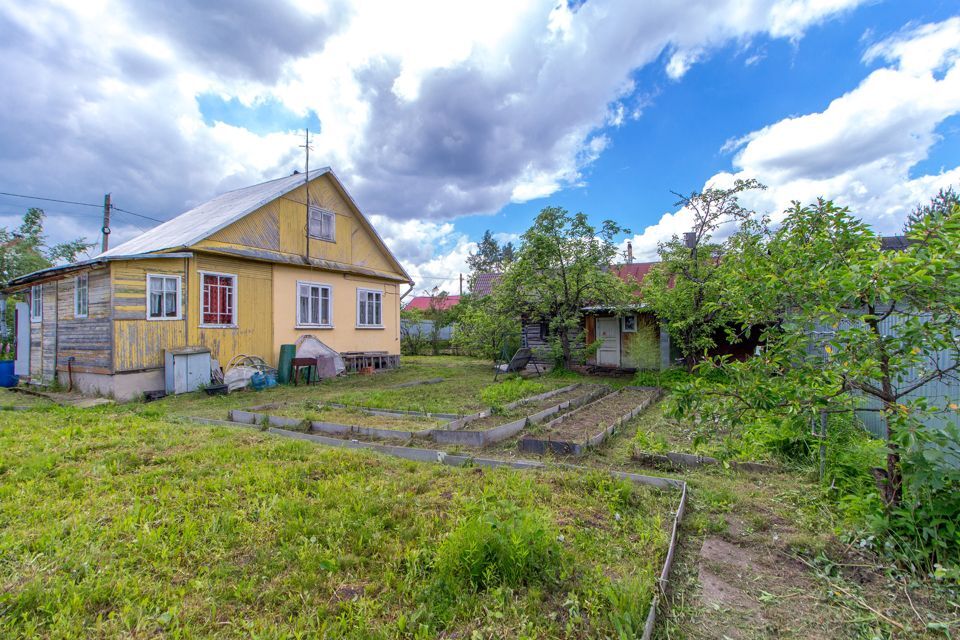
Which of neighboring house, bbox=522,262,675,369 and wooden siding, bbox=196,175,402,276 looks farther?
neighboring house, bbox=522,262,675,369

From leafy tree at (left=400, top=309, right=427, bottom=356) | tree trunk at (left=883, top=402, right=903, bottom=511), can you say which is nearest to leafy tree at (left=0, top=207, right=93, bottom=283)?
leafy tree at (left=400, top=309, right=427, bottom=356)

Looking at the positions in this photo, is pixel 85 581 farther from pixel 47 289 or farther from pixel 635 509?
pixel 47 289

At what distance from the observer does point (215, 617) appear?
2.13 meters

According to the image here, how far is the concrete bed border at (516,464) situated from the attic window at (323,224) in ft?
26.7

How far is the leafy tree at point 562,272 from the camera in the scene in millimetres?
11445

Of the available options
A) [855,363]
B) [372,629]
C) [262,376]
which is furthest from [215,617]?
[262,376]

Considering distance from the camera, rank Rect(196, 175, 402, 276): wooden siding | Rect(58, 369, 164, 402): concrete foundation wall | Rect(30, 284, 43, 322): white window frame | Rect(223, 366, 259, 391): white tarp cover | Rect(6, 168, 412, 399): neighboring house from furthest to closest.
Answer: Rect(196, 175, 402, 276): wooden siding → Rect(30, 284, 43, 322): white window frame → Rect(223, 366, 259, 391): white tarp cover → Rect(6, 168, 412, 399): neighboring house → Rect(58, 369, 164, 402): concrete foundation wall

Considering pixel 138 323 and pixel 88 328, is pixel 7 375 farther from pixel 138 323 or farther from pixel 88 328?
pixel 138 323

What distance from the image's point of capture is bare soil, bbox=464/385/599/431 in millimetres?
5973

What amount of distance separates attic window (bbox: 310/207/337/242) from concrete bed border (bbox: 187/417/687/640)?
26.7 feet

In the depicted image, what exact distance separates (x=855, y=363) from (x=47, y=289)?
14.7 meters

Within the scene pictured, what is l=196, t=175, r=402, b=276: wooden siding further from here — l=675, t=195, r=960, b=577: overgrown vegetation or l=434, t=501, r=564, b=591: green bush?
l=675, t=195, r=960, b=577: overgrown vegetation

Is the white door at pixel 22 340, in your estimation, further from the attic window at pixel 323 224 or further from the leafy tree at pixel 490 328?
the leafy tree at pixel 490 328

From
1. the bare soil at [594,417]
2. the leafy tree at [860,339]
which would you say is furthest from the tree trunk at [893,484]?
the bare soil at [594,417]
